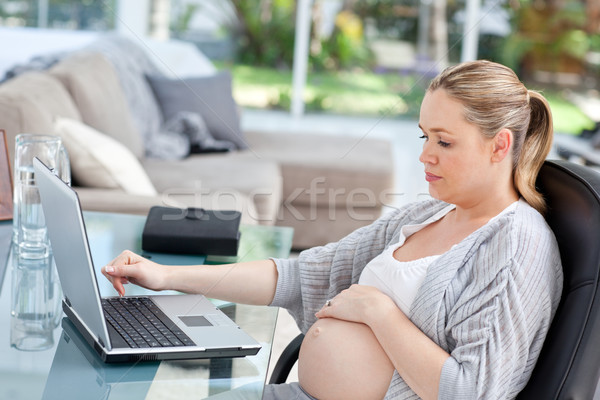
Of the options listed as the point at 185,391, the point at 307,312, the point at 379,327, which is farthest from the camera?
the point at 307,312

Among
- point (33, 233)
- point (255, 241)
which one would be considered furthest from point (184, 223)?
point (33, 233)

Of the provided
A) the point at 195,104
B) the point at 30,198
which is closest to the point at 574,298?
the point at 30,198

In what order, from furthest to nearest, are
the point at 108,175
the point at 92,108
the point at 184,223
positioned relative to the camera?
the point at 92,108
the point at 108,175
the point at 184,223

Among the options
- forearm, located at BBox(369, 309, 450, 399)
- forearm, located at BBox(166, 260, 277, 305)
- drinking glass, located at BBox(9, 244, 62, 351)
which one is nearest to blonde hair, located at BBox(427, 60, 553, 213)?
forearm, located at BBox(369, 309, 450, 399)

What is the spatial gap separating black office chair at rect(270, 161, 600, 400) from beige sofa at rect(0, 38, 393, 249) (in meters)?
1.29

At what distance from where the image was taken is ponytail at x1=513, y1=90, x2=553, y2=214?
1.20 meters

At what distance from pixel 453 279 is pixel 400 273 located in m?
0.12

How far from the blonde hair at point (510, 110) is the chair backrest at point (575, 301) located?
0.17 ft

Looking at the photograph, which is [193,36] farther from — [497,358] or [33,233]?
[497,358]

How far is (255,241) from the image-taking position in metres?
1.74

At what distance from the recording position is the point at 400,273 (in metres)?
1.23

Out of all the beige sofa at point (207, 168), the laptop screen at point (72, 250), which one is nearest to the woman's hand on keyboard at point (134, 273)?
the laptop screen at point (72, 250)

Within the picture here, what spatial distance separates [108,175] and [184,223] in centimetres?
89

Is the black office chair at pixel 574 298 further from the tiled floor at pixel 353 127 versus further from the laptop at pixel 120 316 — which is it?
the tiled floor at pixel 353 127
